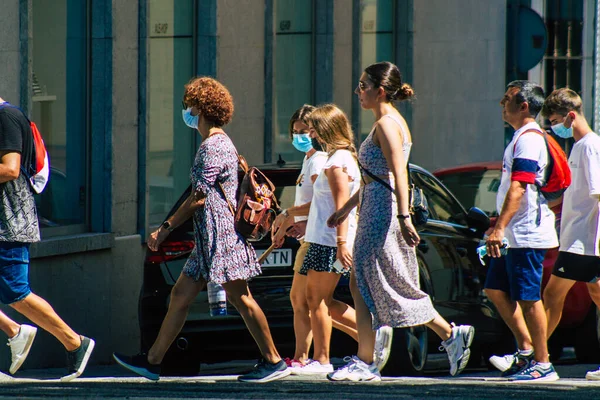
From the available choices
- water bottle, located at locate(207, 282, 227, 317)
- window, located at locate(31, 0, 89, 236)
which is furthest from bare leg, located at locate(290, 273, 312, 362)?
window, located at locate(31, 0, 89, 236)

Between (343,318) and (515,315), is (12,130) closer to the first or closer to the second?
(343,318)

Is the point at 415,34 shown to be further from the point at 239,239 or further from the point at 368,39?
the point at 239,239

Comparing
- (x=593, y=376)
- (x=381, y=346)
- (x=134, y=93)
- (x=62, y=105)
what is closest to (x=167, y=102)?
(x=134, y=93)

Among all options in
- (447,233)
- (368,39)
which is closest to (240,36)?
(368,39)

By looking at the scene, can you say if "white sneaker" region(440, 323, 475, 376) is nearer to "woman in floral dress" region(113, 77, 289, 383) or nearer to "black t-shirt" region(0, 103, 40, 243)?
"woman in floral dress" region(113, 77, 289, 383)

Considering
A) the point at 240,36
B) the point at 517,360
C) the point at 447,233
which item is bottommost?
the point at 517,360

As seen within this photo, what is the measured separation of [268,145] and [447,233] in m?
4.31

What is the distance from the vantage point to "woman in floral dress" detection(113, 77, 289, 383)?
832 cm

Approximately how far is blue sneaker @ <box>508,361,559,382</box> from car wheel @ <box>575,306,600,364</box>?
1971 millimetres

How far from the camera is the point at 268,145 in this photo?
1410 centimetres

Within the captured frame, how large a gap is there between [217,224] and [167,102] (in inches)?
188

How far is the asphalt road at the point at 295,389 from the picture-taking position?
8203 mm

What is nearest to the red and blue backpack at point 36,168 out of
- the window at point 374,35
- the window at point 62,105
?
the window at point 62,105

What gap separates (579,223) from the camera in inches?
364
